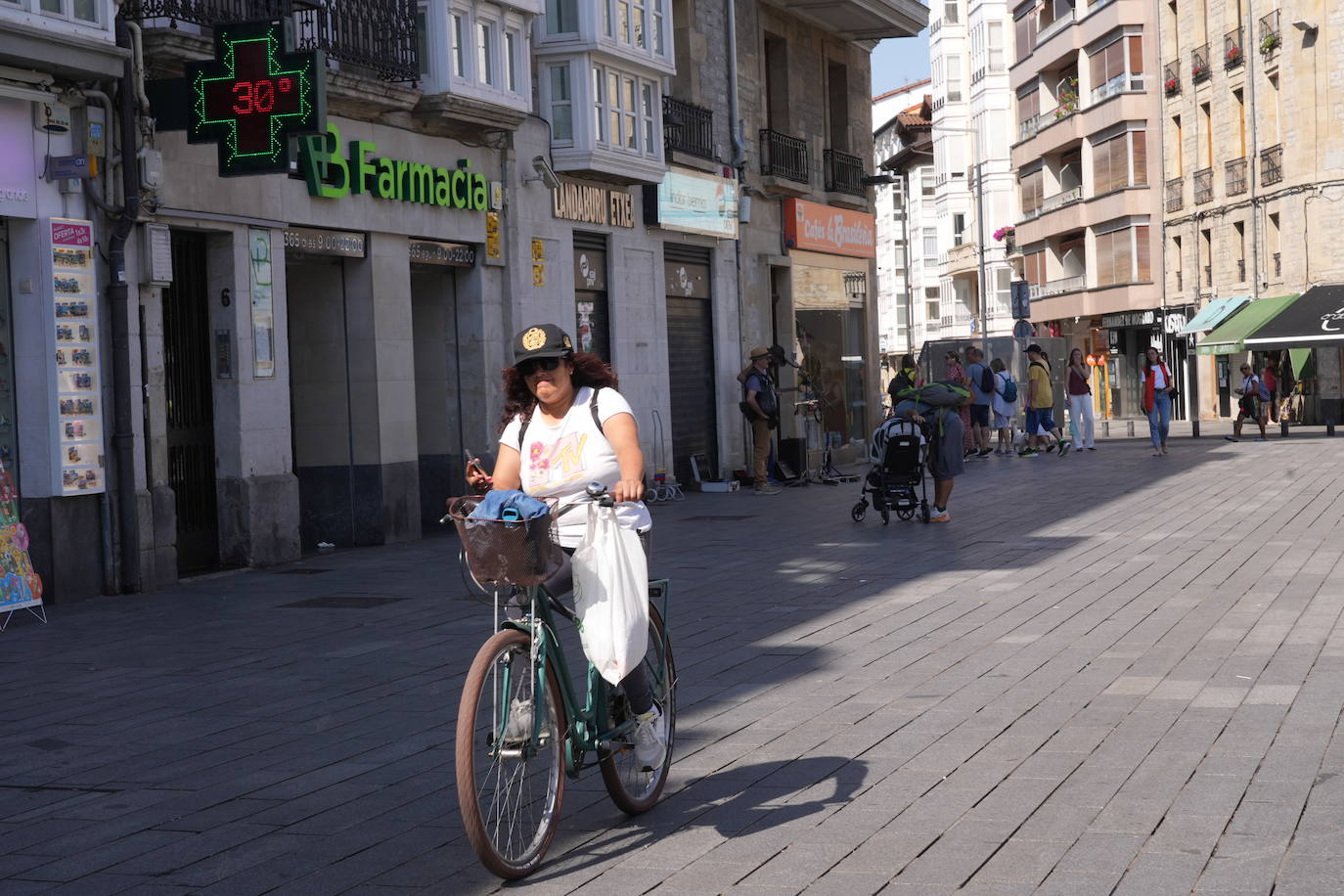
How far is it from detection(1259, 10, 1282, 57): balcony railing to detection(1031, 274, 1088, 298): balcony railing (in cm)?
1539

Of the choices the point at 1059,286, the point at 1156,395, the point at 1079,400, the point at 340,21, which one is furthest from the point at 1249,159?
the point at 340,21

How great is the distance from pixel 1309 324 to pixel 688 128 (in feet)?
72.7

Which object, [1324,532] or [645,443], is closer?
[1324,532]

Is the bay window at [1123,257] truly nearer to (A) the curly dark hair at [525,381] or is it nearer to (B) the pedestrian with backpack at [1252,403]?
(B) the pedestrian with backpack at [1252,403]

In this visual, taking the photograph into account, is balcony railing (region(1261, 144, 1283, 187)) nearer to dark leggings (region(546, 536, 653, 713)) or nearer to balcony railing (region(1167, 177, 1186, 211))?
balcony railing (region(1167, 177, 1186, 211))

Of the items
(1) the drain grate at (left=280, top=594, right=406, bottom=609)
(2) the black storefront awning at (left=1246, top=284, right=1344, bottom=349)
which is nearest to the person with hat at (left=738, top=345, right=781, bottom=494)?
(1) the drain grate at (left=280, top=594, right=406, bottom=609)

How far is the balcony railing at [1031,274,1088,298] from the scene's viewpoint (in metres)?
62.8

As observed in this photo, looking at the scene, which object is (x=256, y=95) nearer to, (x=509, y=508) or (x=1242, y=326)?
(x=509, y=508)

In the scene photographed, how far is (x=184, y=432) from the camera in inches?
626

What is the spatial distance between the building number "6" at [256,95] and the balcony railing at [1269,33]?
124 ft

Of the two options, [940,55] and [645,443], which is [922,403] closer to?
[645,443]

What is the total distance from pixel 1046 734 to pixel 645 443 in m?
18.0

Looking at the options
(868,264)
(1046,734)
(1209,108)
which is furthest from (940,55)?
(1046,734)

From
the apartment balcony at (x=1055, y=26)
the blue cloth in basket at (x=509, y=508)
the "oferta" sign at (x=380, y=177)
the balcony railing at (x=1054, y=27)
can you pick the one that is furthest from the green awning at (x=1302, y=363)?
the blue cloth in basket at (x=509, y=508)
